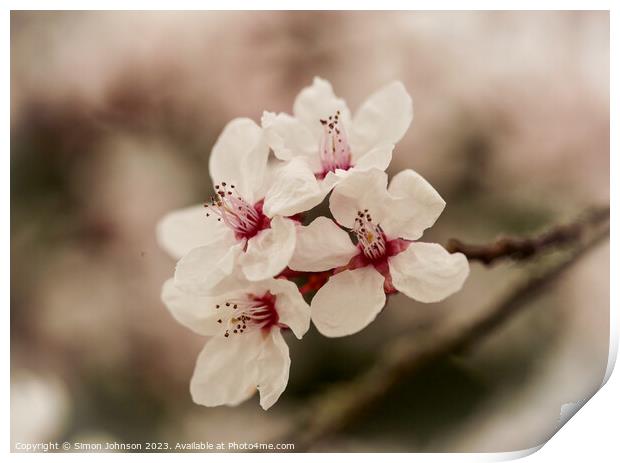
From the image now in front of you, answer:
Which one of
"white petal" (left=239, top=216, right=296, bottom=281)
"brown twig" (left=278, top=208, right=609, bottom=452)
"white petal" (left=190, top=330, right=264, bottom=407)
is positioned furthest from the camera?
"brown twig" (left=278, top=208, right=609, bottom=452)

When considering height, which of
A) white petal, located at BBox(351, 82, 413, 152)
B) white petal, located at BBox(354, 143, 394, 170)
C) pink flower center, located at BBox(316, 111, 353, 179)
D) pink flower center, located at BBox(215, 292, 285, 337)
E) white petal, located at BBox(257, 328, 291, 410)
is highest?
white petal, located at BBox(351, 82, 413, 152)

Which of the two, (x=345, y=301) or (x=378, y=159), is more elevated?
(x=378, y=159)

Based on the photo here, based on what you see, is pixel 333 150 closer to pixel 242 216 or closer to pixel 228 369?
pixel 242 216

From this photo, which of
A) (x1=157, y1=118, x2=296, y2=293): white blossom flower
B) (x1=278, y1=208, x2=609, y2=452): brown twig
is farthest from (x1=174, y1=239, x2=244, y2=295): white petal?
(x1=278, y1=208, x2=609, y2=452): brown twig

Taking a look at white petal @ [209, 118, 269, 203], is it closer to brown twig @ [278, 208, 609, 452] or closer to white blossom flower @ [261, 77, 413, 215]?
white blossom flower @ [261, 77, 413, 215]

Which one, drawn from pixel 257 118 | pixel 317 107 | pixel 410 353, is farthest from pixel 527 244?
pixel 257 118

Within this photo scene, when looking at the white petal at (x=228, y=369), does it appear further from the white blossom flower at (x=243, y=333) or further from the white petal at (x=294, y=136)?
the white petal at (x=294, y=136)

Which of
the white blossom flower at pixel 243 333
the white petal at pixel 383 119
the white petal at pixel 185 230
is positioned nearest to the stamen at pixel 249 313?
the white blossom flower at pixel 243 333
